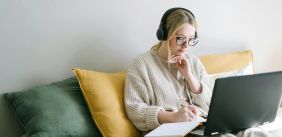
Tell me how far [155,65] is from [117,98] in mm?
236

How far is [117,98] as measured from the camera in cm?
159

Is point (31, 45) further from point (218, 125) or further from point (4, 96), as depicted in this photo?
point (218, 125)

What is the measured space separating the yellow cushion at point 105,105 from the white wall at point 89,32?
0.69 ft

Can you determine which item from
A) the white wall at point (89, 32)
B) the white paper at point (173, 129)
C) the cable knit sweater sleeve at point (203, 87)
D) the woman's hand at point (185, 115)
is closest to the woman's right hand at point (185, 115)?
the woman's hand at point (185, 115)

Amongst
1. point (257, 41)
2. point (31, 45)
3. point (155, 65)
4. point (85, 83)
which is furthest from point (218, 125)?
point (257, 41)

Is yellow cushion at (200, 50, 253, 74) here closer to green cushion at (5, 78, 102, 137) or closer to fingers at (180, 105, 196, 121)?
fingers at (180, 105, 196, 121)

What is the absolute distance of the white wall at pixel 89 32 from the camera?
5.15 feet

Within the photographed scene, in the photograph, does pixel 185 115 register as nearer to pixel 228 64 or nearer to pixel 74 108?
pixel 74 108

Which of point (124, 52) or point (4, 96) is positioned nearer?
point (4, 96)

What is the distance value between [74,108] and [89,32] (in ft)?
1.46

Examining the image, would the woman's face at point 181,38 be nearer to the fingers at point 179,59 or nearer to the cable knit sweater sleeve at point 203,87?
the fingers at point 179,59

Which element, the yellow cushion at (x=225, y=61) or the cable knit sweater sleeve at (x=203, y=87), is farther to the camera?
the yellow cushion at (x=225, y=61)

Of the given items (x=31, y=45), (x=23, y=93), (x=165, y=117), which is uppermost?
(x=31, y=45)

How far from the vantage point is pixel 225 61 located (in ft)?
7.06
